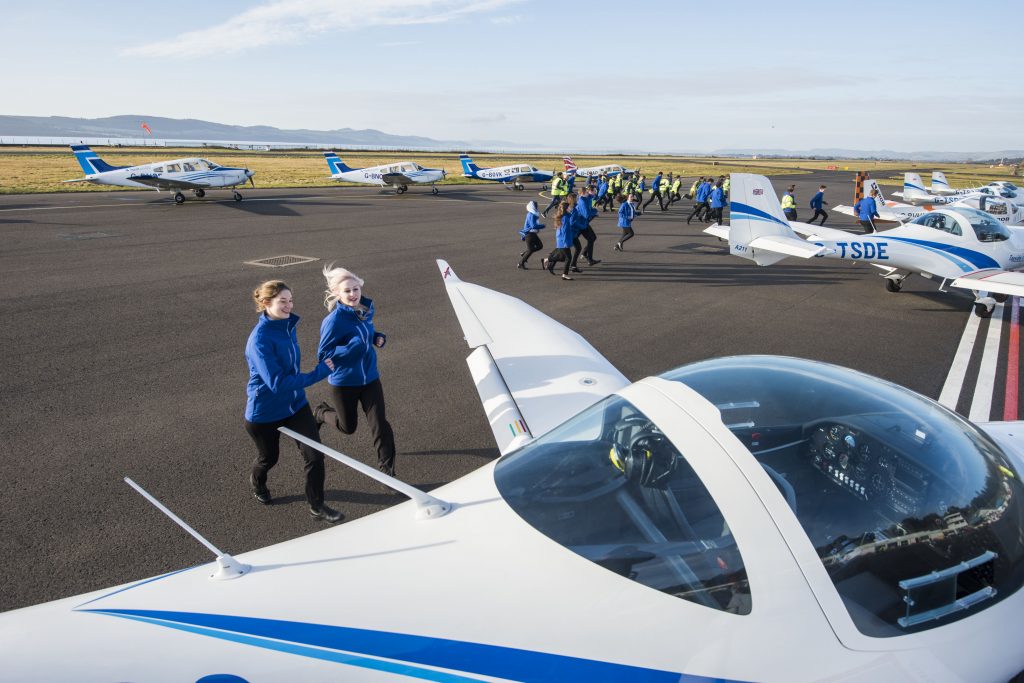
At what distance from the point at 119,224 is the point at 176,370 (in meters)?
14.2

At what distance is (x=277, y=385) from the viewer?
3533 mm

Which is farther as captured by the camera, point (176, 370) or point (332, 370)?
point (176, 370)

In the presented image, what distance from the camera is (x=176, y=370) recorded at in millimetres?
6652

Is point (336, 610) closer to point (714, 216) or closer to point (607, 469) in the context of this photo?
point (607, 469)

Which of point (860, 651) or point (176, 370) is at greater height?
point (860, 651)

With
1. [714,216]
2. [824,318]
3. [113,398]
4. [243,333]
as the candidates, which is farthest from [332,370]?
[714,216]

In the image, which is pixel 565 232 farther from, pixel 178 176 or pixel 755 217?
pixel 178 176

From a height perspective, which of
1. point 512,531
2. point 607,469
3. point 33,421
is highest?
point 607,469

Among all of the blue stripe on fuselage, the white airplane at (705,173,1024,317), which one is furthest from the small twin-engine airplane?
the blue stripe on fuselage

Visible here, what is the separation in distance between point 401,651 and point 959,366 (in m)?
8.46

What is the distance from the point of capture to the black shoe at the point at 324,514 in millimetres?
4023

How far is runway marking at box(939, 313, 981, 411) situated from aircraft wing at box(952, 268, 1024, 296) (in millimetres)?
654

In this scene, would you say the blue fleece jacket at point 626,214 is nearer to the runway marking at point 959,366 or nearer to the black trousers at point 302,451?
the runway marking at point 959,366

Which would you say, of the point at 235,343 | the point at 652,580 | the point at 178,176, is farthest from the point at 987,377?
the point at 178,176
